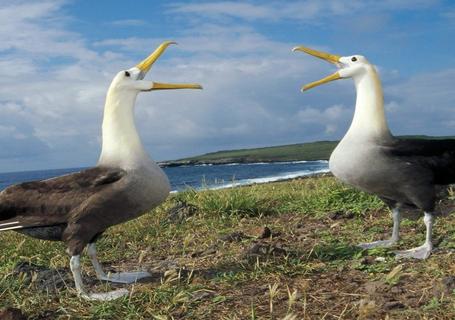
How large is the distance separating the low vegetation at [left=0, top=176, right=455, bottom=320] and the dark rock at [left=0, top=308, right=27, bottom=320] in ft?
1.12

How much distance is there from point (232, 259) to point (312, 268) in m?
0.97

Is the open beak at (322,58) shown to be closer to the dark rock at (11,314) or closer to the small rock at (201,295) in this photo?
the small rock at (201,295)

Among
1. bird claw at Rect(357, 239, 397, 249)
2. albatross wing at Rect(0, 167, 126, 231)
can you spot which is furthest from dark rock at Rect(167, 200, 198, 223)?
albatross wing at Rect(0, 167, 126, 231)

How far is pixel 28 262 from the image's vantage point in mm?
6039

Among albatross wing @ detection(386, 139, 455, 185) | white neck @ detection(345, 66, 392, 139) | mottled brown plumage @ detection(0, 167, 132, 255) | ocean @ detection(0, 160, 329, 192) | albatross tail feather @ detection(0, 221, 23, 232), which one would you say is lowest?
ocean @ detection(0, 160, 329, 192)

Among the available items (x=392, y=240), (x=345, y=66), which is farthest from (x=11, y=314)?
(x=345, y=66)

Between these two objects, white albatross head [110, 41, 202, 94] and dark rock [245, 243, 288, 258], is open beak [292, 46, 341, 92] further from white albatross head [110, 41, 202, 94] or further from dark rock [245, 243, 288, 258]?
dark rock [245, 243, 288, 258]

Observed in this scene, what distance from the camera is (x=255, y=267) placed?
4.98 m

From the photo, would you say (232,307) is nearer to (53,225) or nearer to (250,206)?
(53,225)

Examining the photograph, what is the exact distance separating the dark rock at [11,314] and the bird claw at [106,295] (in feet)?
2.16

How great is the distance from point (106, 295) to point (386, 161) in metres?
2.87

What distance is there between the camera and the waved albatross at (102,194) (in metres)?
4.78

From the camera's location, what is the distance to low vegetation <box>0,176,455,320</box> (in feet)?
13.6

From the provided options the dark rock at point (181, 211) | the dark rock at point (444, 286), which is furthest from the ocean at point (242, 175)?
the dark rock at point (444, 286)
